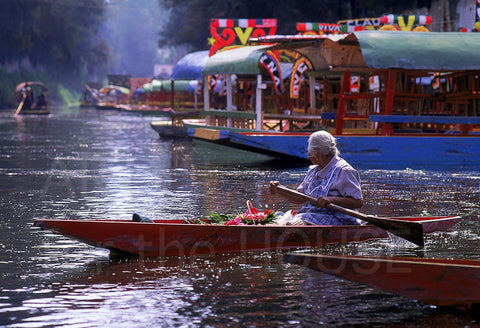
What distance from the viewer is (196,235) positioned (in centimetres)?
792

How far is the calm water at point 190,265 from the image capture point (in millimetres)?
6074

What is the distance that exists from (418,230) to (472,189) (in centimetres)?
685

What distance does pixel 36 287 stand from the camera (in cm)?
704

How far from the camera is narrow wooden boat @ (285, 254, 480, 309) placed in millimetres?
5836

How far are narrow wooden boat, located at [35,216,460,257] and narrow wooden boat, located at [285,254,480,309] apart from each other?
6.97ft

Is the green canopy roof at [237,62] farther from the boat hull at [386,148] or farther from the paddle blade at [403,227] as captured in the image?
the paddle blade at [403,227]

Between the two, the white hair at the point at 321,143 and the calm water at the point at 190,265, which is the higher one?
the white hair at the point at 321,143

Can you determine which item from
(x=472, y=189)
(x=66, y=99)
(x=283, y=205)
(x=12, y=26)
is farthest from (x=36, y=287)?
(x=66, y=99)

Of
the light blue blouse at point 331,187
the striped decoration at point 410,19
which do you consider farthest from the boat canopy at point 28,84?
the light blue blouse at point 331,187

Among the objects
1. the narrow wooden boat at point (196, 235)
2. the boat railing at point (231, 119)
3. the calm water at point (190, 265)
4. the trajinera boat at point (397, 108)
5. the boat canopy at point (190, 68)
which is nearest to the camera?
the calm water at point (190, 265)

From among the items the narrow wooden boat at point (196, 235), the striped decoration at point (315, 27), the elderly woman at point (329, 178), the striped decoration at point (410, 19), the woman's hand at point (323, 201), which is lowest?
the narrow wooden boat at point (196, 235)

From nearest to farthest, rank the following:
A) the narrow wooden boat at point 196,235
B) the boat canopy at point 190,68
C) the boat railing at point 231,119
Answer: the narrow wooden boat at point 196,235 < the boat railing at point 231,119 < the boat canopy at point 190,68

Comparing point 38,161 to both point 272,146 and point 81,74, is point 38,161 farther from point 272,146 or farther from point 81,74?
point 81,74

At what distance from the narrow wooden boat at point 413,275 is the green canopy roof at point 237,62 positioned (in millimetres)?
14941
